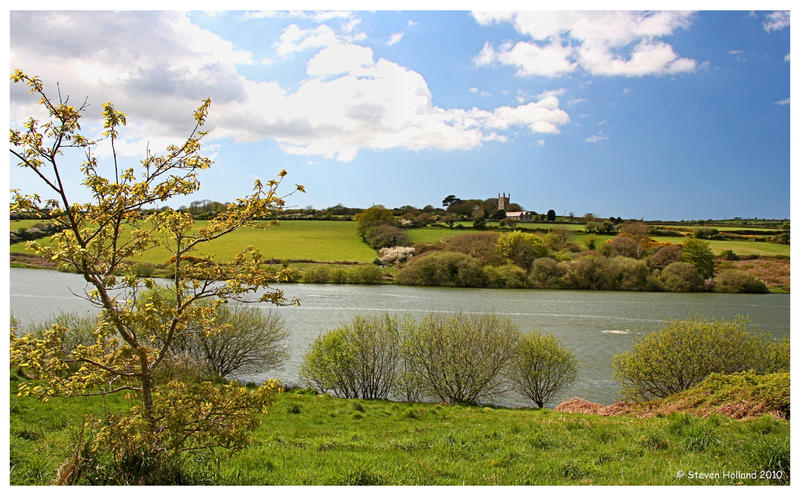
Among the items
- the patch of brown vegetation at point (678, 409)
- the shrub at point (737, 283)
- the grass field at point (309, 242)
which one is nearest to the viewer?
the patch of brown vegetation at point (678, 409)

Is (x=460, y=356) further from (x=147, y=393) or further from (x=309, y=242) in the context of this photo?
(x=309, y=242)

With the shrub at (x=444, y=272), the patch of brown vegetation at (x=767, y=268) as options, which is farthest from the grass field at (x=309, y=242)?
the patch of brown vegetation at (x=767, y=268)

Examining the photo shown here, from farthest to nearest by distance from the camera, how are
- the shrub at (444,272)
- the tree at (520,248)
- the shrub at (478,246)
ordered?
the tree at (520,248), the shrub at (478,246), the shrub at (444,272)

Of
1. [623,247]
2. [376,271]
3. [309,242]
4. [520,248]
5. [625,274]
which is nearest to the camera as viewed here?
[376,271]

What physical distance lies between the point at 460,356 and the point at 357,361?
16.7ft

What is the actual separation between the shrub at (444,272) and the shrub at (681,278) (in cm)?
2158

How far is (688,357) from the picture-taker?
778 inches

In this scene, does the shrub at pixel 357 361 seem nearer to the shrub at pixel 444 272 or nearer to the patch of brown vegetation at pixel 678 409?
the patch of brown vegetation at pixel 678 409

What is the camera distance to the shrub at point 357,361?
23703 millimetres

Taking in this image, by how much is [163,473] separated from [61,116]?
338 centimetres

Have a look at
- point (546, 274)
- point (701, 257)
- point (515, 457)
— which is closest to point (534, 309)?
point (546, 274)

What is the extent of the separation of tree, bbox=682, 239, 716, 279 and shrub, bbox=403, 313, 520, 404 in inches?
1774

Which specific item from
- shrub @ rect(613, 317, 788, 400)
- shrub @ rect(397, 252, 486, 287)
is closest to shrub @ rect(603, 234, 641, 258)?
shrub @ rect(397, 252, 486, 287)

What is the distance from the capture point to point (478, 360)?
22.8 m
